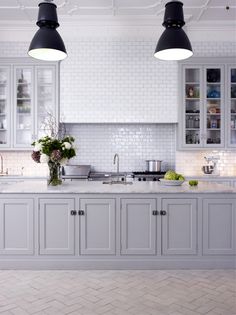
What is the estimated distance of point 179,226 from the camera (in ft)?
13.0

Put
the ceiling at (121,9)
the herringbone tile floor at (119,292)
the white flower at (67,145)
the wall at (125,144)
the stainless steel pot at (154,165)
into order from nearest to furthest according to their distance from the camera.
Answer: the herringbone tile floor at (119,292) < the white flower at (67,145) < the ceiling at (121,9) < the stainless steel pot at (154,165) < the wall at (125,144)

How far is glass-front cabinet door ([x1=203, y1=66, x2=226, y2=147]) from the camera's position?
6.17 metres

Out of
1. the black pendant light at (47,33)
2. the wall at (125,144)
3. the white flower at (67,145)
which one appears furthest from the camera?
the wall at (125,144)

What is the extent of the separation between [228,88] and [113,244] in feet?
12.6

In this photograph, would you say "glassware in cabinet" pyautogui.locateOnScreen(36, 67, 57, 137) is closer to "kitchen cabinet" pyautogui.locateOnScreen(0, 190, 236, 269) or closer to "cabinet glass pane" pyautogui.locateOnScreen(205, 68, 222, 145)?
"kitchen cabinet" pyautogui.locateOnScreen(0, 190, 236, 269)

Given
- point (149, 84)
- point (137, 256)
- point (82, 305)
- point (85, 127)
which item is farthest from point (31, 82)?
point (82, 305)

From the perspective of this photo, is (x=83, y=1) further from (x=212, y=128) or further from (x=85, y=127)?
(x=212, y=128)

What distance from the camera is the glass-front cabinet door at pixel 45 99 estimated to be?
6223mm

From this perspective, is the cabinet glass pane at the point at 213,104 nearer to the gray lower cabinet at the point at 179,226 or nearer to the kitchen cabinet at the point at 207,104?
the kitchen cabinet at the point at 207,104

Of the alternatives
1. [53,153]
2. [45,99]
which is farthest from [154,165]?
[53,153]

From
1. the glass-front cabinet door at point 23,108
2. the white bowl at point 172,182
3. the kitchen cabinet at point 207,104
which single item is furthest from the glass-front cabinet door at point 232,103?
the glass-front cabinet door at point 23,108

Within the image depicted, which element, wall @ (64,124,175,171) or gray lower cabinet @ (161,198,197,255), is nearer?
gray lower cabinet @ (161,198,197,255)

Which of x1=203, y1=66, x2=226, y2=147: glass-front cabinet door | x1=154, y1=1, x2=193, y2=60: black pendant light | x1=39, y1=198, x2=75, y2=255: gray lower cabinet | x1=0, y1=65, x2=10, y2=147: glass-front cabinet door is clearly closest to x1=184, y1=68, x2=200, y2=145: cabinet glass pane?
x1=203, y1=66, x2=226, y2=147: glass-front cabinet door

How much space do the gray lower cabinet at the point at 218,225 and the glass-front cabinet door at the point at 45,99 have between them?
3.52m
